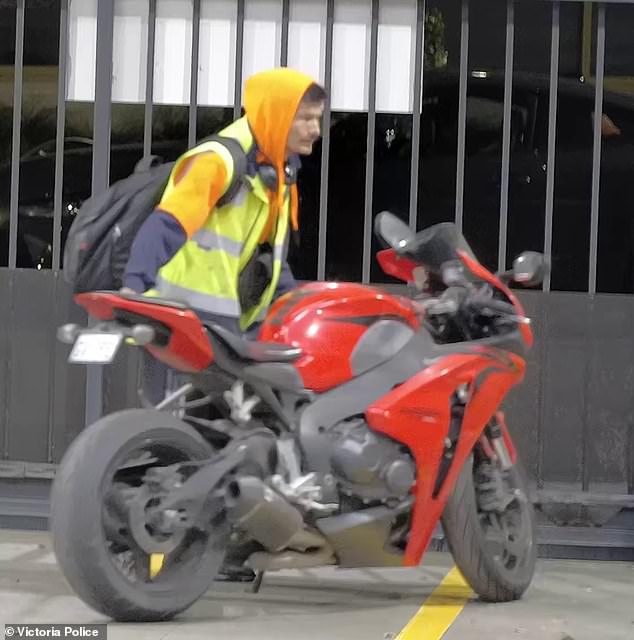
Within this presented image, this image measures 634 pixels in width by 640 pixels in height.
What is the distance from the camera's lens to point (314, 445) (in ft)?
15.4

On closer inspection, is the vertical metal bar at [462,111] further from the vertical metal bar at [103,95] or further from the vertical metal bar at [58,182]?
the vertical metal bar at [58,182]

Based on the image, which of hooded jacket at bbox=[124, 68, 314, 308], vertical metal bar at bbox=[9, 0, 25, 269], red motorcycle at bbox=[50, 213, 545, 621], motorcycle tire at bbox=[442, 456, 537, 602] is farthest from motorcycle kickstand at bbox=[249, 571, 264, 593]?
vertical metal bar at bbox=[9, 0, 25, 269]

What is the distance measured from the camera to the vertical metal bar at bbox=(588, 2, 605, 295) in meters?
7.04

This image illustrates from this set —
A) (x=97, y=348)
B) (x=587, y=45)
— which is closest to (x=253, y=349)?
(x=97, y=348)

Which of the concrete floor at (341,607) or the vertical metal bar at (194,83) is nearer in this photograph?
the concrete floor at (341,607)

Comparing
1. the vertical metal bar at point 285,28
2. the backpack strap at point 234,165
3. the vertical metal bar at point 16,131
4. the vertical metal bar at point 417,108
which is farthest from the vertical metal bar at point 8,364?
the backpack strap at point 234,165

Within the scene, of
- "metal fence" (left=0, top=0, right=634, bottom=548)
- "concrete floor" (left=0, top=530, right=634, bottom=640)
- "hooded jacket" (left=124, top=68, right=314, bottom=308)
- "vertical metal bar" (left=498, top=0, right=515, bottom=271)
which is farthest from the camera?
"vertical metal bar" (left=498, top=0, right=515, bottom=271)

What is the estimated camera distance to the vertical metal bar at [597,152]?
277 inches

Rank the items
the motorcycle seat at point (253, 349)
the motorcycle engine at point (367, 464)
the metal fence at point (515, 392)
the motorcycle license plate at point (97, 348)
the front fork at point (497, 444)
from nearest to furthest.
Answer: the motorcycle license plate at point (97, 348) → the motorcycle seat at point (253, 349) → the motorcycle engine at point (367, 464) → the front fork at point (497, 444) → the metal fence at point (515, 392)

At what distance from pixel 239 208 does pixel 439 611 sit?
1.58 metres

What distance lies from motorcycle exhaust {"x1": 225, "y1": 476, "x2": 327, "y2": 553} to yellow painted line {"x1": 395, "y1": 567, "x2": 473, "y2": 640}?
0.49m

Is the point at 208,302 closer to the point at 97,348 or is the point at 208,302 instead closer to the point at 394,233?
the point at 394,233

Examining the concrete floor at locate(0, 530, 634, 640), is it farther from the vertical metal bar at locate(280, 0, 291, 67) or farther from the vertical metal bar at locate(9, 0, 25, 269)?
the vertical metal bar at locate(280, 0, 291, 67)

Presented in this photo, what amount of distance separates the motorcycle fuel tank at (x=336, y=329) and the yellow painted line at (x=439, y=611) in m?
0.84
